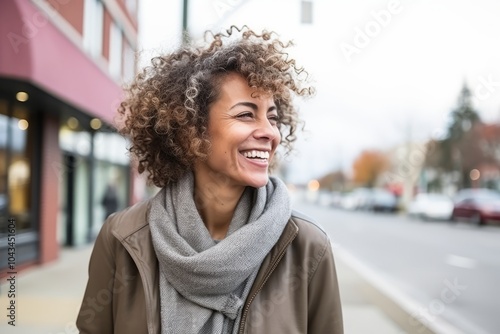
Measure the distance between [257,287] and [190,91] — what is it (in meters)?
0.84

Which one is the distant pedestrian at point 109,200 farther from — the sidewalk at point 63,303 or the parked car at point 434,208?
the parked car at point 434,208

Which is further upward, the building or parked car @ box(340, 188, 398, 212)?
the building

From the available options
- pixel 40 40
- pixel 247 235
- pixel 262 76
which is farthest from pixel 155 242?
pixel 40 40

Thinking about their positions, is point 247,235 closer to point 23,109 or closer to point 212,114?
point 212,114

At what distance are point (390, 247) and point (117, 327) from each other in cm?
1320

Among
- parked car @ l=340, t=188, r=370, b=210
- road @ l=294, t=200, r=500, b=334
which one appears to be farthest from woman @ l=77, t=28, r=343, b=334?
parked car @ l=340, t=188, r=370, b=210


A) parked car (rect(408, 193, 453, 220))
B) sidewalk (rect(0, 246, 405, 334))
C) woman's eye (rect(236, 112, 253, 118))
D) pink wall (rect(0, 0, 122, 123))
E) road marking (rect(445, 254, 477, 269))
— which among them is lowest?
parked car (rect(408, 193, 453, 220))

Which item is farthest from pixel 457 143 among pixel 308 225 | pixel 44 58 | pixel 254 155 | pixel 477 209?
pixel 254 155

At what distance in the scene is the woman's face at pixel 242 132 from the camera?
1.95 meters

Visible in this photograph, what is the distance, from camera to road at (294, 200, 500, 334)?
670cm

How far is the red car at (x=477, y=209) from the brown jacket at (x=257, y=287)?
892 inches

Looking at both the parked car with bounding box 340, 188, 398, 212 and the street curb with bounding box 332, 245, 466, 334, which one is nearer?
the street curb with bounding box 332, 245, 466, 334

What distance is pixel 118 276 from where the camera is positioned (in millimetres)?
1966

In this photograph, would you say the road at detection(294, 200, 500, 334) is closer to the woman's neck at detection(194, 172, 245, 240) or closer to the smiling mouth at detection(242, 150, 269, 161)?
the woman's neck at detection(194, 172, 245, 240)
